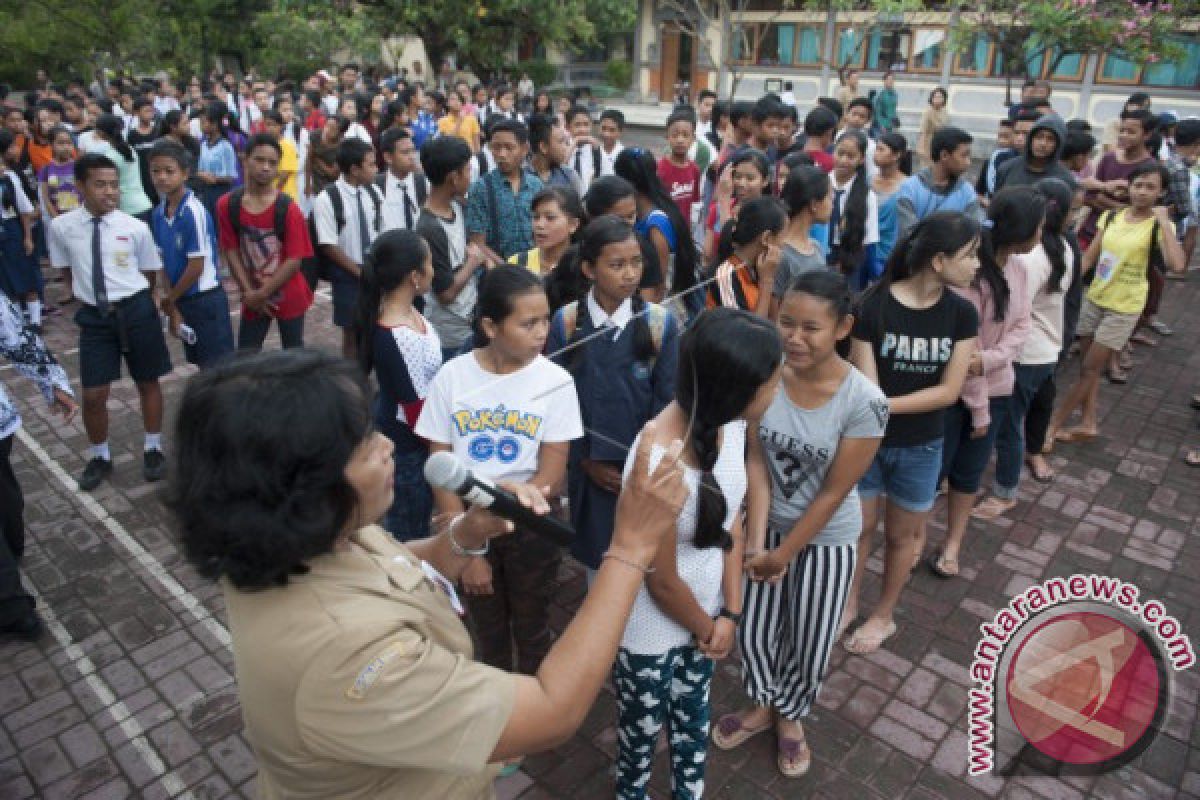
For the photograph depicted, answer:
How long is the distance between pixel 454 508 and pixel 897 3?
50.8 feet

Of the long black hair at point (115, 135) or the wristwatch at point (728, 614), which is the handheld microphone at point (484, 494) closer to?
the wristwatch at point (728, 614)

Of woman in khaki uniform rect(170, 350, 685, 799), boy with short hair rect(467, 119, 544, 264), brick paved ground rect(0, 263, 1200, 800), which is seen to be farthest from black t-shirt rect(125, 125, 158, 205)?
woman in khaki uniform rect(170, 350, 685, 799)

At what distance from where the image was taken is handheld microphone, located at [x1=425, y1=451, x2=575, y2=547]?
155cm

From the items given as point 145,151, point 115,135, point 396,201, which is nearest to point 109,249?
point 396,201

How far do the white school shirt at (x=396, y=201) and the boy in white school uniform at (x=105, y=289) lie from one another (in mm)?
1479

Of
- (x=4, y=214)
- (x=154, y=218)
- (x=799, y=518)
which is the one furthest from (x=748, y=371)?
(x=4, y=214)

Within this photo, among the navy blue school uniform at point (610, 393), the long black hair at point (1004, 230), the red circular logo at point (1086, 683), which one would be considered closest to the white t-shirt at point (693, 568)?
the navy blue school uniform at point (610, 393)

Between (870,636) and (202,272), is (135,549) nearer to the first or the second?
(202,272)

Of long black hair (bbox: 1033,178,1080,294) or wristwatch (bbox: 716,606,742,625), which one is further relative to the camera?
long black hair (bbox: 1033,178,1080,294)

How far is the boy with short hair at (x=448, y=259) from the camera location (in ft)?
14.9

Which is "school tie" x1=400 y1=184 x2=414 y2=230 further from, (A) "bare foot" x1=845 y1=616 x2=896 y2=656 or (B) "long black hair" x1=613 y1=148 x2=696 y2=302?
(A) "bare foot" x1=845 y1=616 x2=896 y2=656

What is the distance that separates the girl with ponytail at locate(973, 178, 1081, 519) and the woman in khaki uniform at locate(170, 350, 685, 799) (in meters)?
3.75

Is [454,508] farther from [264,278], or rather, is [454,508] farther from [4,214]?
[4,214]

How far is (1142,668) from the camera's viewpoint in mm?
3387
